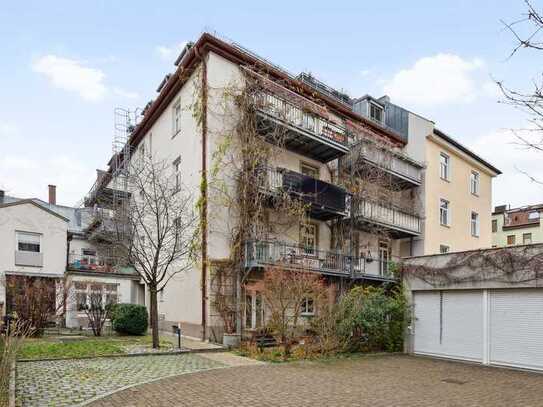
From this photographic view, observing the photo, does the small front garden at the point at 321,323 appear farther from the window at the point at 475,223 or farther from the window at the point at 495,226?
the window at the point at 495,226

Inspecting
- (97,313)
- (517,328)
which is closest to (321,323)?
(517,328)

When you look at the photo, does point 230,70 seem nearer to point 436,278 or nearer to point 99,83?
point 99,83

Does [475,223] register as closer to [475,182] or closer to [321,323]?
[475,182]

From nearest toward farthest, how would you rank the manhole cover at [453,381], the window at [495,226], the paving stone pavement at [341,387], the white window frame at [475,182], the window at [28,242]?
the paving stone pavement at [341,387], the manhole cover at [453,381], the window at [28,242], the white window frame at [475,182], the window at [495,226]

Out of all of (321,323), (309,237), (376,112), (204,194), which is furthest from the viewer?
(376,112)

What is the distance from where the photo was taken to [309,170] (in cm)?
2145

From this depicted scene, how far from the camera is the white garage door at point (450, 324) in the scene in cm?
1423

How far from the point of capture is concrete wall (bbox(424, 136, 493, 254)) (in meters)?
25.5

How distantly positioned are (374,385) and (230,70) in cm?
1357

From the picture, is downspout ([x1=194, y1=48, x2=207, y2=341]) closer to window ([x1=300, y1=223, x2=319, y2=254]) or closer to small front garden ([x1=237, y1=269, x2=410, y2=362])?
small front garden ([x1=237, y1=269, x2=410, y2=362])

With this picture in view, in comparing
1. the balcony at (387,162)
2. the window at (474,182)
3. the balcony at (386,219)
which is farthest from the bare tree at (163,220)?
the window at (474,182)

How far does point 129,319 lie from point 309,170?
10478mm

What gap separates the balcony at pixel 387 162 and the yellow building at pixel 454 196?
0.99m

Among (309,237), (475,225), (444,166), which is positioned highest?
(444,166)
